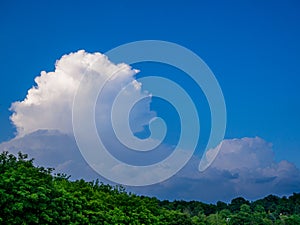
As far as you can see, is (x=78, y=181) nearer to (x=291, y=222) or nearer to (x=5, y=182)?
(x=5, y=182)

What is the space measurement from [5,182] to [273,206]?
6056 cm

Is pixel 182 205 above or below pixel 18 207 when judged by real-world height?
above

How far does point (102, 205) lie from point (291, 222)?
34.9 m

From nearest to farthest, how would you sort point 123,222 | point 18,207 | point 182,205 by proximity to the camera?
point 18,207 < point 123,222 < point 182,205

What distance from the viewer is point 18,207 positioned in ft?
39.1

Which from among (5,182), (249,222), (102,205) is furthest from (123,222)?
(249,222)

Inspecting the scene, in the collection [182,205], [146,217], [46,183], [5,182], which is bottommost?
[5,182]

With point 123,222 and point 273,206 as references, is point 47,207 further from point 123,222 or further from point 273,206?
point 273,206

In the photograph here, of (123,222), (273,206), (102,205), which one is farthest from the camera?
(273,206)

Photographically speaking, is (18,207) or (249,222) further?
(249,222)

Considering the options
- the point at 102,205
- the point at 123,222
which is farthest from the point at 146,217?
the point at 102,205

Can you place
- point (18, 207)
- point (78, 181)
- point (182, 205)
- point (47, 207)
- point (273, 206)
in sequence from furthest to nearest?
point (273, 206) < point (182, 205) < point (78, 181) < point (47, 207) < point (18, 207)

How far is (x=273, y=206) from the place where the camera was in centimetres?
6781

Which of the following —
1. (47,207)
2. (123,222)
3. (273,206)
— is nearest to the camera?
(47,207)
